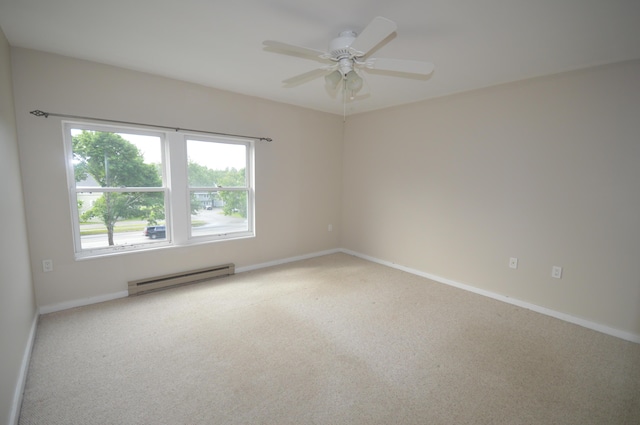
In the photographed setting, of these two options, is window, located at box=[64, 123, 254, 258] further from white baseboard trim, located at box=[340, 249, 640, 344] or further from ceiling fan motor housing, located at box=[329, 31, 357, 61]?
white baseboard trim, located at box=[340, 249, 640, 344]

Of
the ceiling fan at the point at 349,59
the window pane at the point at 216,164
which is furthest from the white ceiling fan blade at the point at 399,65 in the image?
the window pane at the point at 216,164

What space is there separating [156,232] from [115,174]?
30.2 inches

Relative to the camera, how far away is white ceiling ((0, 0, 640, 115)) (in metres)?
1.72

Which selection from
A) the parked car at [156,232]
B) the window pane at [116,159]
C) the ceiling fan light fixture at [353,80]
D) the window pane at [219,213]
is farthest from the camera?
the window pane at [219,213]

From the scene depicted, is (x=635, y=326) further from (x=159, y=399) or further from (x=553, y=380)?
(x=159, y=399)

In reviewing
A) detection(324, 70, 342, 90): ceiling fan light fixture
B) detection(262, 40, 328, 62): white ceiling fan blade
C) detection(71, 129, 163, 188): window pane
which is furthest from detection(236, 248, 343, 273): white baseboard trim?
detection(262, 40, 328, 62): white ceiling fan blade

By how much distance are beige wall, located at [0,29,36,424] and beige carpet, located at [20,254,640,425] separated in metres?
0.17

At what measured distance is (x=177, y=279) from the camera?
3299 millimetres

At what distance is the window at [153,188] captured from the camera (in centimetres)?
281

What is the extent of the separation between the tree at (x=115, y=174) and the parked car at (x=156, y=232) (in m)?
0.10

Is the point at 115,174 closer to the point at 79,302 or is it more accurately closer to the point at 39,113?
the point at 39,113

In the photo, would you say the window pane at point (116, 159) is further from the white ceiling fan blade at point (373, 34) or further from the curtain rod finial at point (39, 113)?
the white ceiling fan blade at point (373, 34)

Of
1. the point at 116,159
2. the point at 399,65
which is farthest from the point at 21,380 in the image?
the point at 399,65

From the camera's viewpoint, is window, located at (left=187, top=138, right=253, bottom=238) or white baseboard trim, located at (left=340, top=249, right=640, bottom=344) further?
window, located at (left=187, top=138, right=253, bottom=238)
